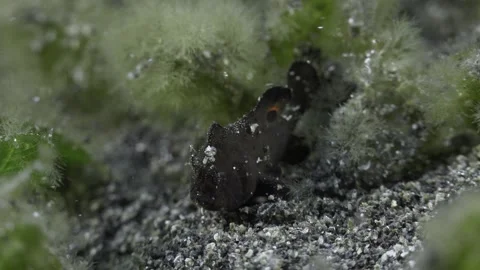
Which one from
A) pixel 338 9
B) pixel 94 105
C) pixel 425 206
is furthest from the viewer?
pixel 94 105

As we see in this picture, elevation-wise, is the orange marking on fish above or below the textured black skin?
above

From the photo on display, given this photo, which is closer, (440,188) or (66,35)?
(440,188)

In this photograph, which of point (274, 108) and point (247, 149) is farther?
point (274, 108)

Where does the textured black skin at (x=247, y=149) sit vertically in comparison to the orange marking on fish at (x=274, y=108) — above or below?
below

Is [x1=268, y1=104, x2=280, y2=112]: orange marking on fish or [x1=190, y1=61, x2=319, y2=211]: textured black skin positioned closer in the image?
[x1=190, y1=61, x2=319, y2=211]: textured black skin

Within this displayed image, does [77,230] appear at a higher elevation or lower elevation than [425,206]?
higher

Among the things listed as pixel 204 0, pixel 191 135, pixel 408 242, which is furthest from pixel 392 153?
pixel 204 0

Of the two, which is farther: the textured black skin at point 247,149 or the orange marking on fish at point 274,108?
the orange marking on fish at point 274,108

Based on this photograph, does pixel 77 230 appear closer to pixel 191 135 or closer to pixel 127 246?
pixel 127 246
